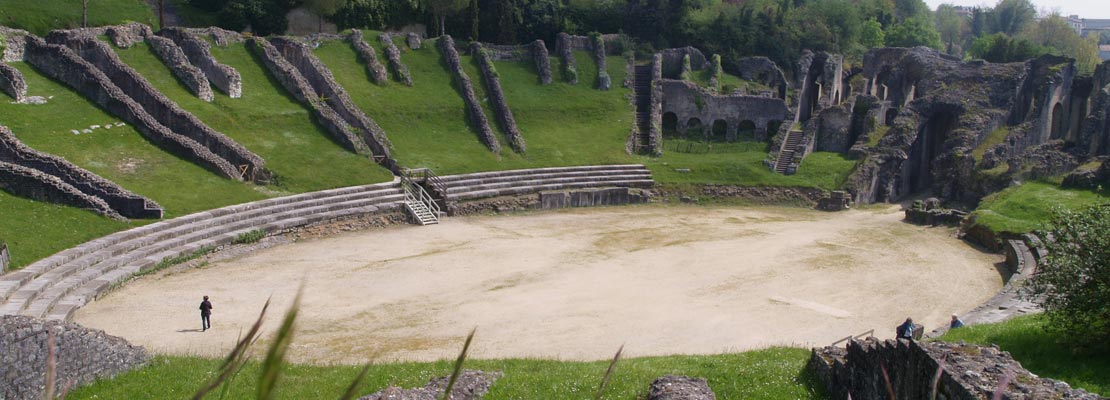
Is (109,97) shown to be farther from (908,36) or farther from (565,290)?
(908,36)

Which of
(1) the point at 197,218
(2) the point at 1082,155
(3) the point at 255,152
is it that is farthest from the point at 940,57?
(1) the point at 197,218

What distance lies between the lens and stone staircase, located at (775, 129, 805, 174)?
44594mm

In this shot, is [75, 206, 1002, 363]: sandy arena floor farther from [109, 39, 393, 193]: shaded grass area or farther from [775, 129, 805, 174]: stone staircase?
[775, 129, 805, 174]: stone staircase

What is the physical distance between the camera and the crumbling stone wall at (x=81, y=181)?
2783 centimetres

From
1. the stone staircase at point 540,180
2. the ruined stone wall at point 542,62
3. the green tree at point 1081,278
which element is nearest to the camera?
the green tree at point 1081,278

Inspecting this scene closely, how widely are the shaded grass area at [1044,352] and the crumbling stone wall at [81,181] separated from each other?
22657mm

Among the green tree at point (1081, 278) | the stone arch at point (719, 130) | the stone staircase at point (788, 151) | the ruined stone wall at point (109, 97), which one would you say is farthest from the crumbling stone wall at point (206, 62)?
the green tree at point (1081, 278)

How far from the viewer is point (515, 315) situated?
22.6 meters

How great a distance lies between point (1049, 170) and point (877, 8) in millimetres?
49018

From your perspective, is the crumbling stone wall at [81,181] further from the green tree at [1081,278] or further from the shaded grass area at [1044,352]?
the green tree at [1081,278]

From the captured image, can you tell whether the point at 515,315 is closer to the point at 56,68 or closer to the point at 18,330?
the point at 18,330

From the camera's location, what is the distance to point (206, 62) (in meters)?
39.3

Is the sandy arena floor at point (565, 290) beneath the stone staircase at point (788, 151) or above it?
beneath

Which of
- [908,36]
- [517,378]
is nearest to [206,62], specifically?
[517,378]
